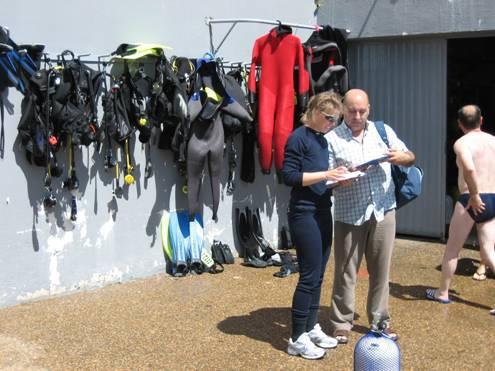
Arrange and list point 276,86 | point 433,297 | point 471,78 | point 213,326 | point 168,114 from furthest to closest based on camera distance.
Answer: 1. point 471,78
2. point 276,86
3. point 168,114
4. point 433,297
5. point 213,326

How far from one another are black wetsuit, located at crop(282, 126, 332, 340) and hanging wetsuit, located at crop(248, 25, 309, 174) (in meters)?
2.83

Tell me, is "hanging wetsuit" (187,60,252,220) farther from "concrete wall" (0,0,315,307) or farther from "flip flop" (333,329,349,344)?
"flip flop" (333,329,349,344)

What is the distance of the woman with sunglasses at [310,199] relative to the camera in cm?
470

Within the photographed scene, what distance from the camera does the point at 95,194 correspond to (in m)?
6.55

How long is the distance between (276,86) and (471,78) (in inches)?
155

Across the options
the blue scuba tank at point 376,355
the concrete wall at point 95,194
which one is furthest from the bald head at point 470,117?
the blue scuba tank at point 376,355

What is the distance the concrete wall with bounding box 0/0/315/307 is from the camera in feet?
19.5

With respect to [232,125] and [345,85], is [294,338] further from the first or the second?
[345,85]

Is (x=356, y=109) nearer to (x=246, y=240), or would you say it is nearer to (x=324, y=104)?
(x=324, y=104)

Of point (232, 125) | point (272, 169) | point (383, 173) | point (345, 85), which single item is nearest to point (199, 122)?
point (232, 125)

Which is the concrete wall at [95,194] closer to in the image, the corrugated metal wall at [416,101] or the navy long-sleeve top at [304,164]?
the corrugated metal wall at [416,101]

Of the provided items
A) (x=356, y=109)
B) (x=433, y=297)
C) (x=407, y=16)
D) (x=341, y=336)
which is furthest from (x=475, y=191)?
(x=407, y=16)

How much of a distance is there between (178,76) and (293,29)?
2.09 metres

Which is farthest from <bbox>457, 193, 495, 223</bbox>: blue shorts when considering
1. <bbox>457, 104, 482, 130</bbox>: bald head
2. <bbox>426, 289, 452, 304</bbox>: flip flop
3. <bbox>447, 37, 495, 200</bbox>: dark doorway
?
<bbox>447, 37, 495, 200</bbox>: dark doorway
